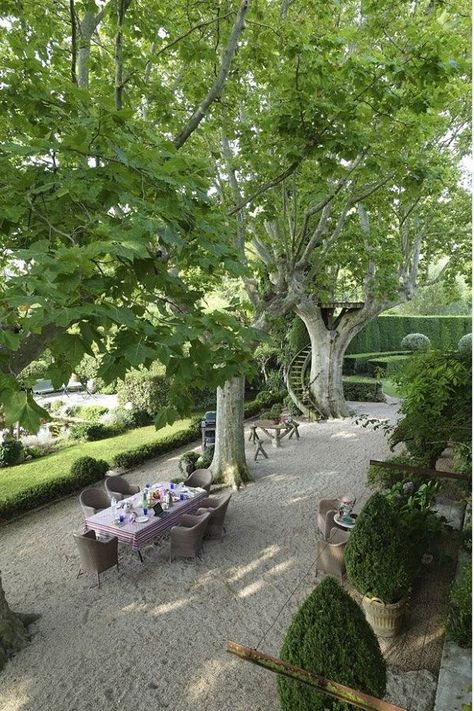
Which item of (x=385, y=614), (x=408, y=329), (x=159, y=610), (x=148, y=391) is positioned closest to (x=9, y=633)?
(x=159, y=610)

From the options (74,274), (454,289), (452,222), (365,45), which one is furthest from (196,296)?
(454,289)

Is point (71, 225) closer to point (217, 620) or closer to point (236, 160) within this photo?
point (217, 620)

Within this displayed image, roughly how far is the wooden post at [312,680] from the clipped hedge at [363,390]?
1910 centimetres

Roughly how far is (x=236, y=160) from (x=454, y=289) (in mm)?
11306

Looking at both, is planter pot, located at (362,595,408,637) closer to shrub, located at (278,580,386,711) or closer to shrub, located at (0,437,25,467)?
shrub, located at (278,580,386,711)

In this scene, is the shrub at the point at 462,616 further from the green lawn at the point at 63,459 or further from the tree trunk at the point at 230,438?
the green lawn at the point at 63,459

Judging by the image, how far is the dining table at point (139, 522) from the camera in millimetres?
7184

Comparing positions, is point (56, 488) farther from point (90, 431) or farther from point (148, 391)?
point (148, 391)

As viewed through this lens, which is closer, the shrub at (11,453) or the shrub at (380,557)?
the shrub at (380,557)

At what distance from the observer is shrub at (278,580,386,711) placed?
11.6 ft

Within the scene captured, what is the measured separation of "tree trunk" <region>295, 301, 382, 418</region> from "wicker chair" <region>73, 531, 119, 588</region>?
10.9 m

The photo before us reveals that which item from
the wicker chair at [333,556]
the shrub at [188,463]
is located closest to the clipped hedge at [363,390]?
the shrub at [188,463]

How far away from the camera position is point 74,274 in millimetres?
2652

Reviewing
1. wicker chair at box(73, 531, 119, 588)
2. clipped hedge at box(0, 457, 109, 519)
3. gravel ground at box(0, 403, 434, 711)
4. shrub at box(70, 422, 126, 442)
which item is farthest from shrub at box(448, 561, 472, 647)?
shrub at box(70, 422, 126, 442)
